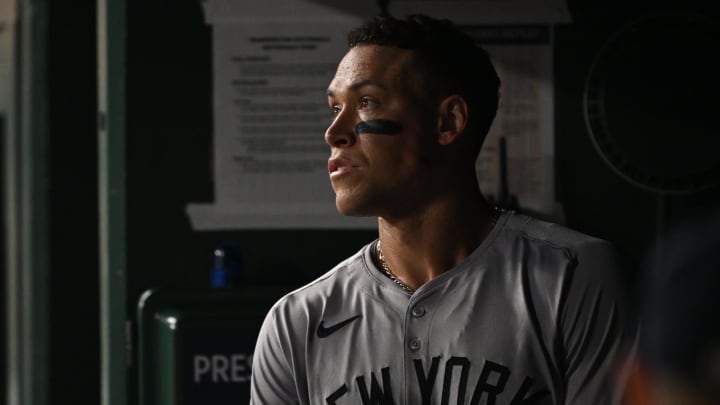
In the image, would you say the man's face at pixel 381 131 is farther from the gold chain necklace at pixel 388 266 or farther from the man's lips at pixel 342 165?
the gold chain necklace at pixel 388 266

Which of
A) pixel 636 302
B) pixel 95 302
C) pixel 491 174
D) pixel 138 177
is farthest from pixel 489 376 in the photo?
pixel 95 302

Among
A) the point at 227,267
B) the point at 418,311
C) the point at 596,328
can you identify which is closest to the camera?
the point at 596,328

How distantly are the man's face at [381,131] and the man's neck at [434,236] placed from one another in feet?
0.13

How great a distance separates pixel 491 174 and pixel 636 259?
1.39 ft

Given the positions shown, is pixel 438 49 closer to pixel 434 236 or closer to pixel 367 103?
pixel 367 103

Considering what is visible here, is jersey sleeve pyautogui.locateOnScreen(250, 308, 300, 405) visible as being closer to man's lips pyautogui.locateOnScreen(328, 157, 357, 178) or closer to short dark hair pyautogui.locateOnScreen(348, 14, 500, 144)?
man's lips pyautogui.locateOnScreen(328, 157, 357, 178)

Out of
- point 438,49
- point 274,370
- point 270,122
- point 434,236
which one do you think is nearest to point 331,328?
point 274,370

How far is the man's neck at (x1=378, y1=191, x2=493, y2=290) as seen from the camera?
172 cm

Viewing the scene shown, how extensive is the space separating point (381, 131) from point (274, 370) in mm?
447

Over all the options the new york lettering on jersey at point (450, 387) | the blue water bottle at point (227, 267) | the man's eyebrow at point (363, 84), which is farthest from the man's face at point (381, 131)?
the blue water bottle at point (227, 267)

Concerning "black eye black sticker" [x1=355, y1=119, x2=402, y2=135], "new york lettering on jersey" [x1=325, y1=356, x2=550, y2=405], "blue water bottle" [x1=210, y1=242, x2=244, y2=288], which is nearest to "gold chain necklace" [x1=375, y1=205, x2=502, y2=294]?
"new york lettering on jersey" [x1=325, y1=356, x2=550, y2=405]

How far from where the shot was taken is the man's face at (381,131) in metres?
1.65

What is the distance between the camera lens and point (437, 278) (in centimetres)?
173

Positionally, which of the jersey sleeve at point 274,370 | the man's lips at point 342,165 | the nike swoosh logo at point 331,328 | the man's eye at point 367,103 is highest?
the man's eye at point 367,103
